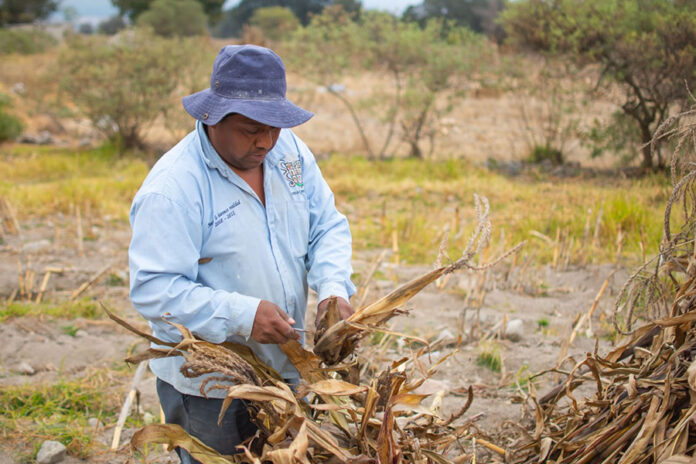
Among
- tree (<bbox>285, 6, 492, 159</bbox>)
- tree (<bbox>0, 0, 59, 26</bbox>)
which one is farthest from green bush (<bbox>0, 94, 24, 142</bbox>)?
tree (<bbox>0, 0, 59, 26</bbox>)

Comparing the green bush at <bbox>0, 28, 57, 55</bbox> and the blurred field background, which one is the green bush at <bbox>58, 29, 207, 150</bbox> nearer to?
the blurred field background

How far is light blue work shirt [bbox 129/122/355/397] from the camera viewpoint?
5.53 ft

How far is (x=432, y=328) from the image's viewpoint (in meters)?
4.20

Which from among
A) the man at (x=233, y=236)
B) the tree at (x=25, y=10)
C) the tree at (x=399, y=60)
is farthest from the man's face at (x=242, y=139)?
the tree at (x=25, y=10)

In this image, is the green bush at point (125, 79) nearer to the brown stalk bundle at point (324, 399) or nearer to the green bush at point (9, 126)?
the green bush at point (9, 126)

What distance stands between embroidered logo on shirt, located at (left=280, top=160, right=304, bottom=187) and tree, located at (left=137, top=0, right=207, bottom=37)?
27138mm

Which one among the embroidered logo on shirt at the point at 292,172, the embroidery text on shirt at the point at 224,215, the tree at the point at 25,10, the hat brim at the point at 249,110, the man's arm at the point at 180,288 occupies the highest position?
the hat brim at the point at 249,110

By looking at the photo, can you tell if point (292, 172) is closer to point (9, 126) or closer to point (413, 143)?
point (413, 143)

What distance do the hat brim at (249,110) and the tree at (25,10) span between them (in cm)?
3669

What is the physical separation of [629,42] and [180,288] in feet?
26.6

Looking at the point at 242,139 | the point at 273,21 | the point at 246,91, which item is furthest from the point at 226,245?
the point at 273,21

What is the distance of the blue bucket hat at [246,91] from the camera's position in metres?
1.75

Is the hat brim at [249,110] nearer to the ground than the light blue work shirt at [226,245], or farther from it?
farther from it

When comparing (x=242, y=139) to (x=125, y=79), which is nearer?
(x=242, y=139)
